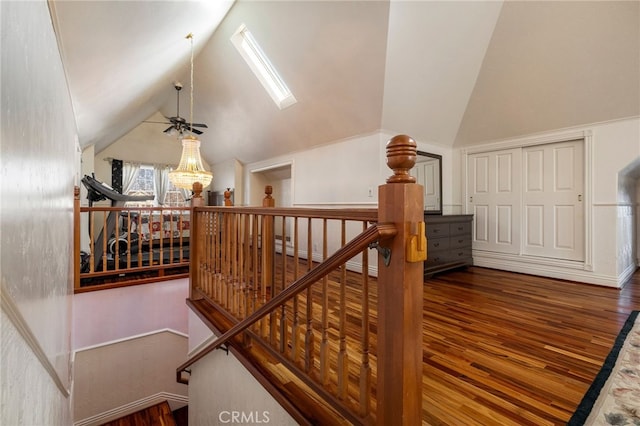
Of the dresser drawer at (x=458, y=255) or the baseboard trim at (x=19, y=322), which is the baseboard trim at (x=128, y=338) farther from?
the dresser drawer at (x=458, y=255)

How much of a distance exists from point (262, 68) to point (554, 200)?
4321 mm

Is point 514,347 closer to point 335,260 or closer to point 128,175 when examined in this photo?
point 335,260

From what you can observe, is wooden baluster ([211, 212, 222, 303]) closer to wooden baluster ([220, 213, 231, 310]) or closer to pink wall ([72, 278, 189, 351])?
wooden baluster ([220, 213, 231, 310])

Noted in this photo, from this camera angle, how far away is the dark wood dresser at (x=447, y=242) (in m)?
3.53

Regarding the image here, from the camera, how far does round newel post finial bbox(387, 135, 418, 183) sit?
0.86 m

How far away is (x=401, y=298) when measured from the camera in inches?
34.4

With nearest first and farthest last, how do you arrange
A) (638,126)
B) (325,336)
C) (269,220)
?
1. (325,336)
2. (269,220)
3. (638,126)

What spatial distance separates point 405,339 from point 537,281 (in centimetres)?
347

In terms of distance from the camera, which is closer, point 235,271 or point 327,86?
point 235,271

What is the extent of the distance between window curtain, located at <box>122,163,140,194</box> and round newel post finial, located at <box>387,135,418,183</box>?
24.9 feet

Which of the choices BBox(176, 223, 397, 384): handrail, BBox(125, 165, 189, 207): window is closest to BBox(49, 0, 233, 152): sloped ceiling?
BBox(176, 223, 397, 384): handrail

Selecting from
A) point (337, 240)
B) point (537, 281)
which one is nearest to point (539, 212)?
point (537, 281)

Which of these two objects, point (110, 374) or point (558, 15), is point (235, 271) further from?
point (558, 15)

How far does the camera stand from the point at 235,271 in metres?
2.00
